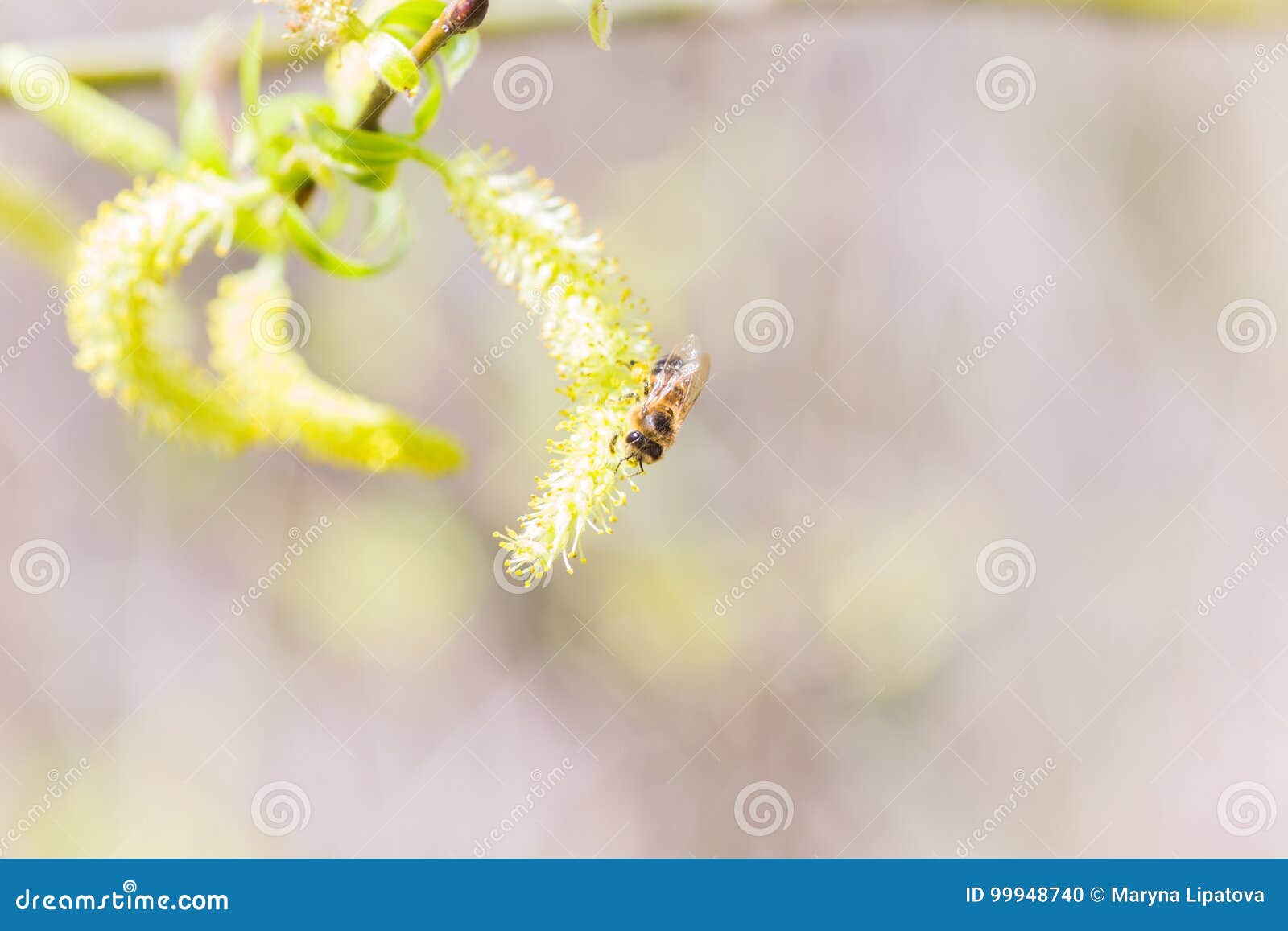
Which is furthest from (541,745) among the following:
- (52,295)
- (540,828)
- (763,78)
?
(763,78)

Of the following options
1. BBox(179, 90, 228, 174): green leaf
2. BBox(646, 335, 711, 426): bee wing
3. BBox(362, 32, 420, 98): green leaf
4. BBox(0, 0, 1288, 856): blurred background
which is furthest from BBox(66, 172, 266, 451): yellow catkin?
BBox(0, 0, 1288, 856): blurred background

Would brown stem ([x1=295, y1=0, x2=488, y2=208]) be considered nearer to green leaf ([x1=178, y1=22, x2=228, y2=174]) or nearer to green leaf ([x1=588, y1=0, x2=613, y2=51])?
green leaf ([x1=588, y1=0, x2=613, y2=51])

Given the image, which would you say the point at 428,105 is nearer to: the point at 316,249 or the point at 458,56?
the point at 458,56

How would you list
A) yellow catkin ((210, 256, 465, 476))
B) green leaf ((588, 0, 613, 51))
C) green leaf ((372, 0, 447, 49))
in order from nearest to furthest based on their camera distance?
green leaf ((588, 0, 613, 51)) < green leaf ((372, 0, 447, 49)) < yellow catkin ((210, 256, 465, 476))

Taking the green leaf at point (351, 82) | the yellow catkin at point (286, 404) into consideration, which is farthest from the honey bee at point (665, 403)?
the green leaf at point (351, 82)

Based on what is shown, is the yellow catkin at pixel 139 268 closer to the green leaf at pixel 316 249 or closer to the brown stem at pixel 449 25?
the green leaf at pixel 316 249

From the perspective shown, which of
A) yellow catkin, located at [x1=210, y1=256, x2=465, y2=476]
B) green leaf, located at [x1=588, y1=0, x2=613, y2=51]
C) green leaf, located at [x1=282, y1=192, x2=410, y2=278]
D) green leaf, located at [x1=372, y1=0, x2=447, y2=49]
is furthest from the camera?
yellow catkin, located at [x1=210, y1=256, x2=465, y2=476]
